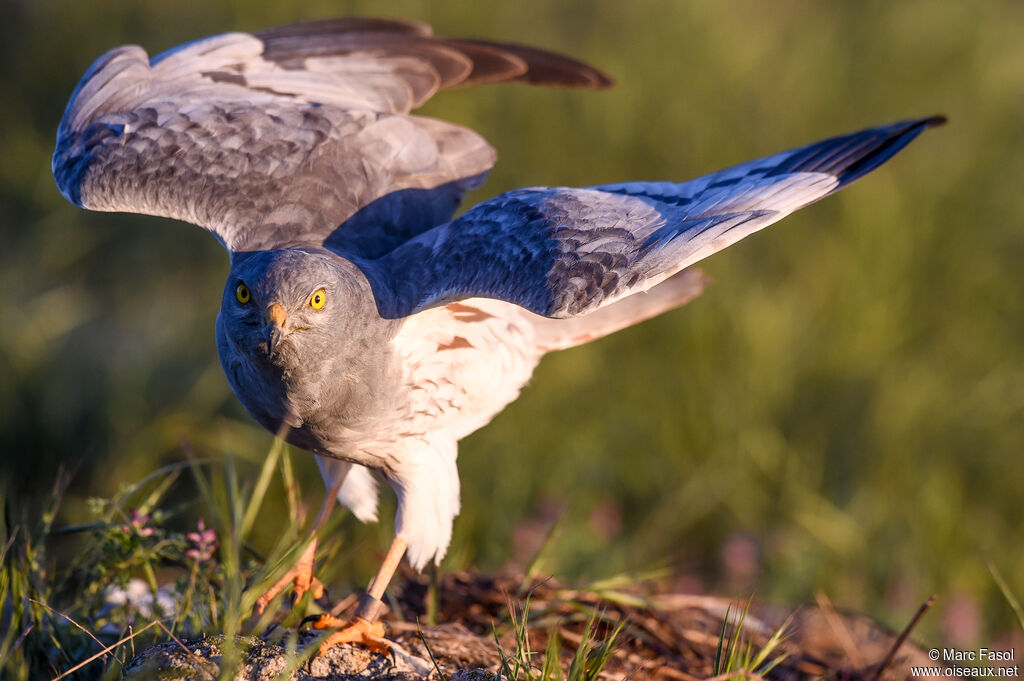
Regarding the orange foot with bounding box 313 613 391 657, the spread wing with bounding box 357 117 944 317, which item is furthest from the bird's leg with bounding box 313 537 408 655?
the spread wing with bounding box 357 117 944 317

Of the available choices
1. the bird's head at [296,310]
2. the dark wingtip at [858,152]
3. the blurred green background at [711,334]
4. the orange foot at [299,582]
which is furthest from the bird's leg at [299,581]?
the dark wingtip at [858,152]

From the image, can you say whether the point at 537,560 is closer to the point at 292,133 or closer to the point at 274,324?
the point at 274,324

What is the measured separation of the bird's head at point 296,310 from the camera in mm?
3027

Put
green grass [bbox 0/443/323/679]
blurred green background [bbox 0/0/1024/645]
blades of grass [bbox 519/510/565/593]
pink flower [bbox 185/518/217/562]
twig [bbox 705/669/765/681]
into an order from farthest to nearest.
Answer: blurred green background [bbox 0/0/1024/645]
blades of grass [bbox 519/510/565/593]
pink flower [bbox 185/518/217/562]
green grass [bbox 0/443/323/679]
twig [bbox 705/669/765/681]

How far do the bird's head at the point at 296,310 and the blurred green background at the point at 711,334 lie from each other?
53.0 inches

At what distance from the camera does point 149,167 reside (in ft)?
12.4

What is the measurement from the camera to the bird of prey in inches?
123

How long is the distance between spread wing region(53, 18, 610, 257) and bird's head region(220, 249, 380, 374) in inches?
19.4

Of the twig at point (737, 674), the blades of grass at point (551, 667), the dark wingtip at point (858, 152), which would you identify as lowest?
the blades of grass at point (551, 667)

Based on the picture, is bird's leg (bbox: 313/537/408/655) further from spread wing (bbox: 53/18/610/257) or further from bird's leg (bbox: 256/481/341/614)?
spread wing (bbox: 53/18/610/257)

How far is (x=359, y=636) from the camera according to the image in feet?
10.3

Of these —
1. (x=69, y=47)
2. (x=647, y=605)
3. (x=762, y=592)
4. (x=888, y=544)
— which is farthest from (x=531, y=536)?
(x=69, y=47)

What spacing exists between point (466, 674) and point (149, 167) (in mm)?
2174

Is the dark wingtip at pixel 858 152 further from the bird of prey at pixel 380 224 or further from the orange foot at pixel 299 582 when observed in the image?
the orange foot at pixel 299 582
